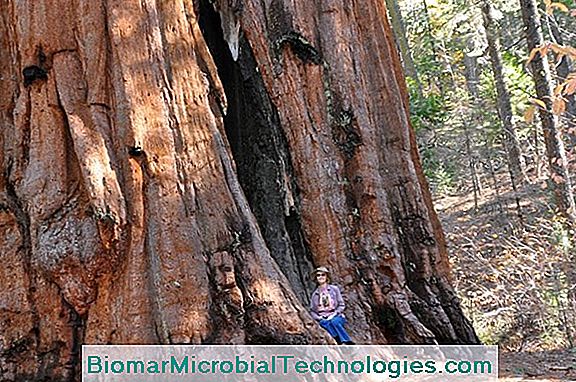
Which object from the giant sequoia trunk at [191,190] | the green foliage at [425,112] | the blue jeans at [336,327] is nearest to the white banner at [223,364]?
the giant sequoia trunk at [191,190]

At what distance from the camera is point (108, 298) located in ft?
18.9

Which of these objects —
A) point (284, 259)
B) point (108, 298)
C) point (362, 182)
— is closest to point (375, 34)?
point (362, 182)

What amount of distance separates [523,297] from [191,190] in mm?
6217

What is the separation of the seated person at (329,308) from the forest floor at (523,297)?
149 cm

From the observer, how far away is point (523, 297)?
403 inches

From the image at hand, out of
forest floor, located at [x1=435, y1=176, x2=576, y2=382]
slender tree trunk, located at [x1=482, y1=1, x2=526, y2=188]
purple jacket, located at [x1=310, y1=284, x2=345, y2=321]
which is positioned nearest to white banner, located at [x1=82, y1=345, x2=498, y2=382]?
purple jacket, located at [x1=310, y1=284, x2=345, y2=321]

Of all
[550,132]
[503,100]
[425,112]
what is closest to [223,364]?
[550,132]

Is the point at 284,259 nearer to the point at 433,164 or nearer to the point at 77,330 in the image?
the point at 77,330

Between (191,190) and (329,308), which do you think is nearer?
(191,190)

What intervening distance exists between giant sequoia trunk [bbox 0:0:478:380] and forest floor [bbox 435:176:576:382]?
3.50 ft

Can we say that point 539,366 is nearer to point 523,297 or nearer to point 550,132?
point 523,297

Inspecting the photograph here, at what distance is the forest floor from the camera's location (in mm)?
7516

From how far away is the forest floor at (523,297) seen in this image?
7.52 metres

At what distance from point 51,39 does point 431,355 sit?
14.7 feet
